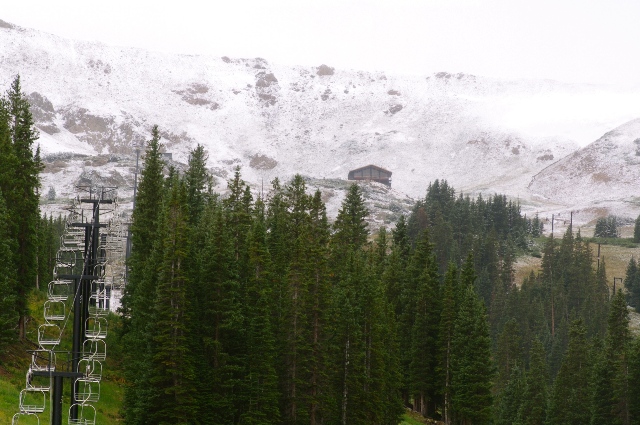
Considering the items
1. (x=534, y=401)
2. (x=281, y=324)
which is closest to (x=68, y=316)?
(x=281, y=324)

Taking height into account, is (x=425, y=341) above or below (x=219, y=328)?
below

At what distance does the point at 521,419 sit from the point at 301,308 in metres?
40.7

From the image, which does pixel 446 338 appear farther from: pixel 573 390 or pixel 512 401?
pixel 512 401

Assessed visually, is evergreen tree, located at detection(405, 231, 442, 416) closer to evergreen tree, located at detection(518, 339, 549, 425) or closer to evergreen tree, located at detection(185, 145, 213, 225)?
evergreen tree, located at detection(518, 339, 549, 425)

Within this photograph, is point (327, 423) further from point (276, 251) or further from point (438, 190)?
point (438, 190)

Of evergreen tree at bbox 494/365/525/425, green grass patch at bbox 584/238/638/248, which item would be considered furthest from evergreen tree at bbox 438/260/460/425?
green grass patch at bbox 584/238/638/248

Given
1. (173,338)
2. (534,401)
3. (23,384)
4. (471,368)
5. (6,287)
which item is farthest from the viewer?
(534,401)

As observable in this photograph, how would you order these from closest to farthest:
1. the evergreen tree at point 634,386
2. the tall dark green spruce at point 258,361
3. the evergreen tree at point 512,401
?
the tall dark green spruce at point 258,361, the evergreen tree at point 634,386, the evergreen tree at point 512,401

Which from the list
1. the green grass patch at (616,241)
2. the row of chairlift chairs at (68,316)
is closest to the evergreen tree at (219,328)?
the row of chairlift chairs at (68,316)

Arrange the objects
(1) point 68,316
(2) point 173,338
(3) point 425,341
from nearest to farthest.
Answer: (1) point 68,316
(2) point 173,338
(3) point 425,341

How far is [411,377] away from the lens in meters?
70.6

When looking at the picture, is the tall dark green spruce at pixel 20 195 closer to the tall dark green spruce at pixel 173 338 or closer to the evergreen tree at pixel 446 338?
the tall dark green spruce at pixel 173 338

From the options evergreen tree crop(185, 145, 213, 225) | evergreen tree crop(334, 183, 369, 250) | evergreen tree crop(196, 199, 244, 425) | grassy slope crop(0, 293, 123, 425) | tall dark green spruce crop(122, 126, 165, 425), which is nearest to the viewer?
grassy slope crop(0, 293, 123, 425)

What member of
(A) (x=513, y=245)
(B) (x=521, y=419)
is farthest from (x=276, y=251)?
(A) (x=513, y=245)
